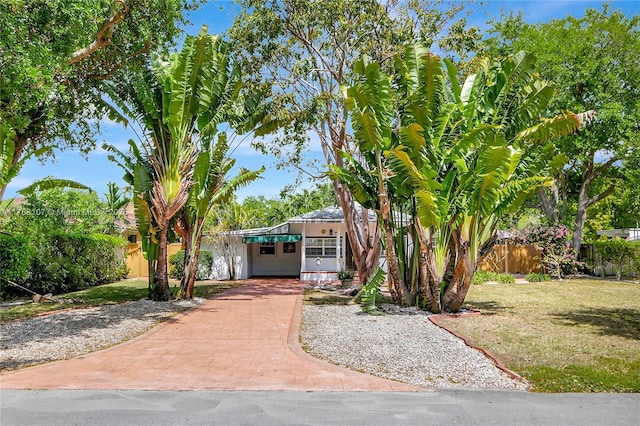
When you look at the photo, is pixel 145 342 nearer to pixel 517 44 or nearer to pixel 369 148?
pixel 369 148

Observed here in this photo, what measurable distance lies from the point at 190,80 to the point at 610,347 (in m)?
12.0

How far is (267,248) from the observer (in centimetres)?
2914

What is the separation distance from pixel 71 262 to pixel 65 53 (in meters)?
12.3

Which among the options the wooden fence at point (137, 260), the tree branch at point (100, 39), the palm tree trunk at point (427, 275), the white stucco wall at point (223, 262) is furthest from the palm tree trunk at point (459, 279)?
the wooden fence at point (137, 260)

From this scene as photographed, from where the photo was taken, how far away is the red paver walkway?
644cm

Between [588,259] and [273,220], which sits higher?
[273,220]

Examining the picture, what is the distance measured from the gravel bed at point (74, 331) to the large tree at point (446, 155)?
250 inches

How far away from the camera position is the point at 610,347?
8.70m

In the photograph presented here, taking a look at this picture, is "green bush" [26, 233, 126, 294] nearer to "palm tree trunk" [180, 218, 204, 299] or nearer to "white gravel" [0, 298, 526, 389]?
"white gravel" [0, 298, 526, 389]

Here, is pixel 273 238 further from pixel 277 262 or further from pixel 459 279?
pixel 459 279

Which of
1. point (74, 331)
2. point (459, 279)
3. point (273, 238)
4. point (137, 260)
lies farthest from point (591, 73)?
point (137, 260)

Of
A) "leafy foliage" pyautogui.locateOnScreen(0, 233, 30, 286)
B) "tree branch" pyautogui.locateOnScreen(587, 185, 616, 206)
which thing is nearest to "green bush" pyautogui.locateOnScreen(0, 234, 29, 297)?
"leafy foliage" pyautogui.locateOnScreen(0, 233, 30, 286)

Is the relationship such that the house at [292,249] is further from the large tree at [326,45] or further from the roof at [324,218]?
the large tree at [326,45]

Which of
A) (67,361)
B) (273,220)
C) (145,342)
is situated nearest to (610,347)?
(145,342)
